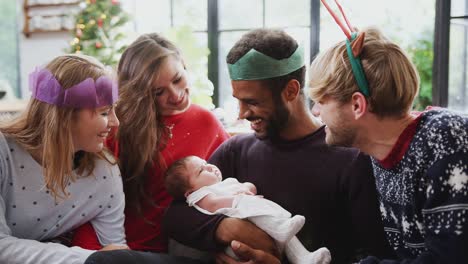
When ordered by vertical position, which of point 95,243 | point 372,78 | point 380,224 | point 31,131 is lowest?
point 95,243

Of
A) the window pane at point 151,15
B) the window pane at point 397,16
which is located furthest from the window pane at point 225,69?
the window pane at point 397,16

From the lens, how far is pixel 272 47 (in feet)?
6.50

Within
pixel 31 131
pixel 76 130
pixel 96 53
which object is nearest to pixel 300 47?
pixel 76 130

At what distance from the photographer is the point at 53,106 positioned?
1882 mm

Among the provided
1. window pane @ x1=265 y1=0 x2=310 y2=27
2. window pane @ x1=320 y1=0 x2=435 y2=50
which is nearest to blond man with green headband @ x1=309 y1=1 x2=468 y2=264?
window pane @ x1=265 y1=0 x2=310 y2=27

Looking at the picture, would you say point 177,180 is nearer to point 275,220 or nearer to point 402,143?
point 275,220

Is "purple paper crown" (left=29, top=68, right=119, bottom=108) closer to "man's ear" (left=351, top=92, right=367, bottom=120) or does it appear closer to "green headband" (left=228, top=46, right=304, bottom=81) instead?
"green headband" (left=228, top=46, right=304, bottom=81)

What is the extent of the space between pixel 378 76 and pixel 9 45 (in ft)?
22.1

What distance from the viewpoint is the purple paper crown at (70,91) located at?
1873mm

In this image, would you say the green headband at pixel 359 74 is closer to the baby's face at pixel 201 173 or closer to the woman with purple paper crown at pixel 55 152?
the baby's face at pixel 201 173

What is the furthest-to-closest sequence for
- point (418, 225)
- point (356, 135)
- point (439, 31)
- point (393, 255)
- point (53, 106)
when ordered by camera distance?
point (439, 31), point (53, 106), point (393, 255), point (356, 135), point (418, 225)

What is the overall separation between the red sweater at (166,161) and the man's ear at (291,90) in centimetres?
56

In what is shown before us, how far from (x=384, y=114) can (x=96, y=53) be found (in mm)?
4632

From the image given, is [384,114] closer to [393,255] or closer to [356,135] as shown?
[356,135]
